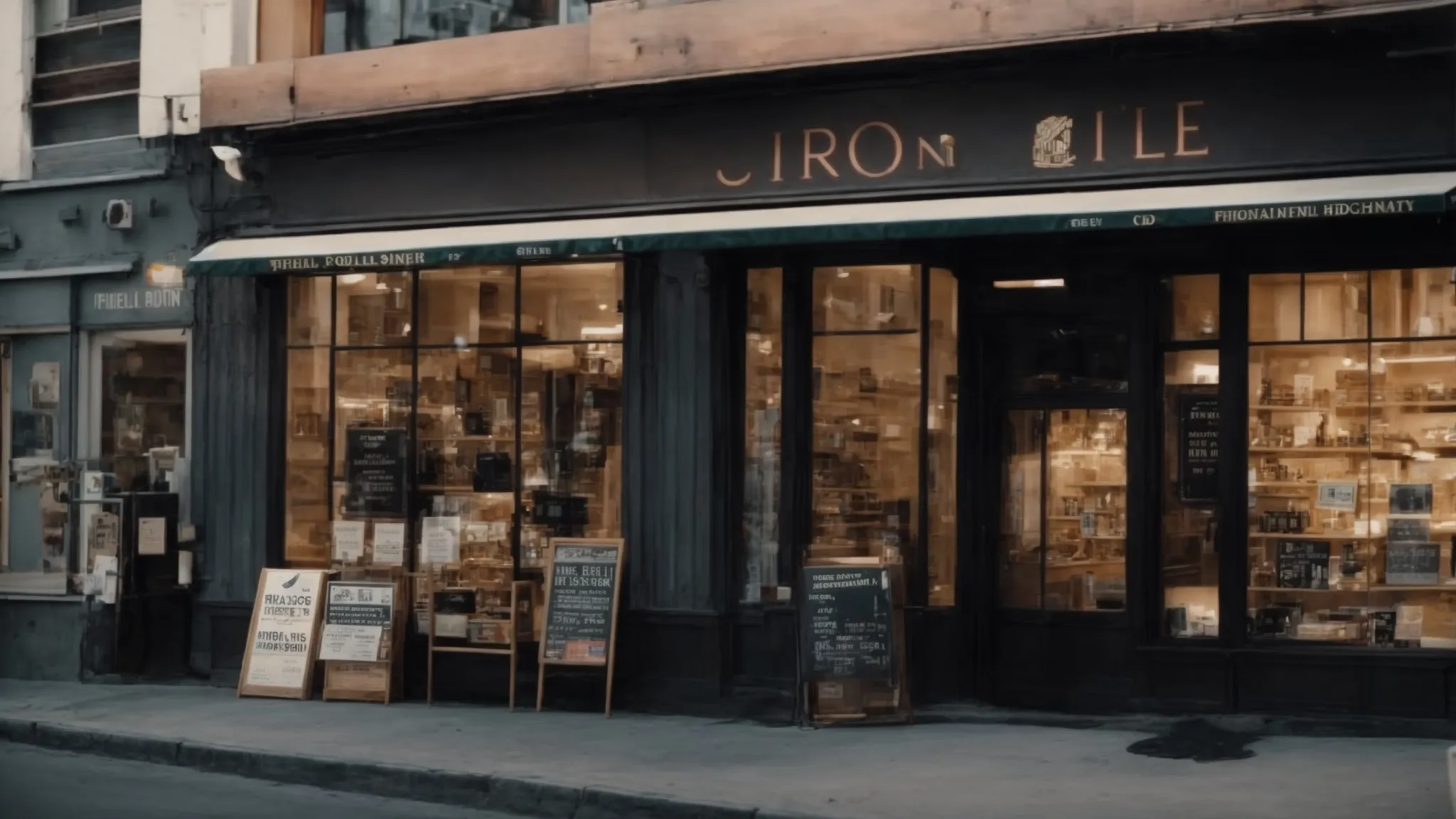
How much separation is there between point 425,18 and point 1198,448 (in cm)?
747

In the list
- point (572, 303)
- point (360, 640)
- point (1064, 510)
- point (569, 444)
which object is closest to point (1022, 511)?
point (1064, 510)

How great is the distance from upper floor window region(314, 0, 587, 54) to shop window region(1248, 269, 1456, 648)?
6.24 meters

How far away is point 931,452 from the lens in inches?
534

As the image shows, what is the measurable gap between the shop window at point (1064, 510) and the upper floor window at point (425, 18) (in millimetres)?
5086

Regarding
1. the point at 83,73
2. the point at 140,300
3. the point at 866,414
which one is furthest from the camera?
the point at 83,73

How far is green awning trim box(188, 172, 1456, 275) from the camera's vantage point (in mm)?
11250

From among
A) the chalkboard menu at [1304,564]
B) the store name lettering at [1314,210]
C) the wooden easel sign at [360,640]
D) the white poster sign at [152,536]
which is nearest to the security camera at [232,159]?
the white poster sign at [152,536]

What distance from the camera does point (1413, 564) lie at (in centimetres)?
1229

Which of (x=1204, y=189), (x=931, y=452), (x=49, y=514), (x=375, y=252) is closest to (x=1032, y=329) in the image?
(x=931, y=452)

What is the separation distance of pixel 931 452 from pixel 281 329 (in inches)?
234

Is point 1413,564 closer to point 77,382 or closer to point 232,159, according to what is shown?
point 232,159

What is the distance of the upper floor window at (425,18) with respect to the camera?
14.9m

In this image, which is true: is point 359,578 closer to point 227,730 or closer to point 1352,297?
point 227,730

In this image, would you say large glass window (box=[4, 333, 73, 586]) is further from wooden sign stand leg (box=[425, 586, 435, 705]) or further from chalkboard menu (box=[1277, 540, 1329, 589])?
chalkboard menu (box=[1277, 540, 1329, 589])
